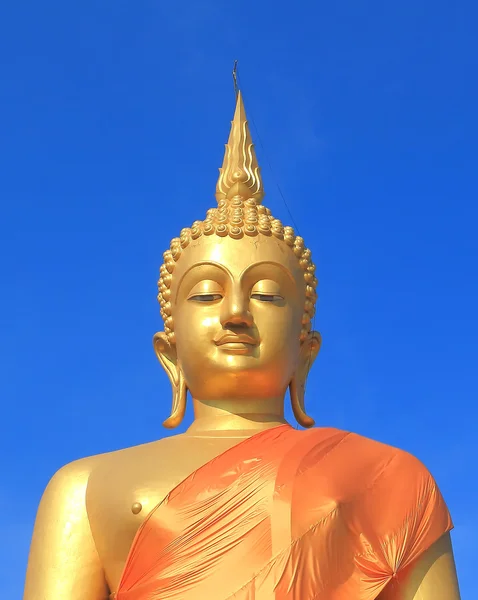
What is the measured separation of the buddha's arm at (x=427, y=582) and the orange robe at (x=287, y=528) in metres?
0.10

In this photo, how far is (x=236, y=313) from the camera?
7.55 meters

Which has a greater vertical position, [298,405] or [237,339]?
[237,339]

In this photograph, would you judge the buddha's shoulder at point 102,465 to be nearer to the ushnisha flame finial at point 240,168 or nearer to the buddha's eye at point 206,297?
the buddha's eye at point 206,297

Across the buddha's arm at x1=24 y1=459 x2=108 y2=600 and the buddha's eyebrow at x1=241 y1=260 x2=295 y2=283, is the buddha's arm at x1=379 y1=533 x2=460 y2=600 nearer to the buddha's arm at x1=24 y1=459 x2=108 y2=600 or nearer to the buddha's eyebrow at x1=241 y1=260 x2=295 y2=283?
the buddha's arm at x1=24 y1=459 x2=108 y2=600

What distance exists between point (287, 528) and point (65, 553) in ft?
5.02

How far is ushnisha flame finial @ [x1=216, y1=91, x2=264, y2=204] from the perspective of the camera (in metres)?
8.65

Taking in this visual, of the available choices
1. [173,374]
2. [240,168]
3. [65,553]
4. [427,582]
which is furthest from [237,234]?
[427,582]

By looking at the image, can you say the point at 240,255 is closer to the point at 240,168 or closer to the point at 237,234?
the point at 237,234

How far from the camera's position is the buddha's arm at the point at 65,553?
280 inches

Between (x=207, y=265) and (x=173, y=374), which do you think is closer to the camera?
(x=207, y=265)

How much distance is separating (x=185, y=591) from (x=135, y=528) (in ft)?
2.02

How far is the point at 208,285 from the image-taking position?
7.86 meters

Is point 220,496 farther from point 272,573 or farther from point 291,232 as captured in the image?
point 291,232

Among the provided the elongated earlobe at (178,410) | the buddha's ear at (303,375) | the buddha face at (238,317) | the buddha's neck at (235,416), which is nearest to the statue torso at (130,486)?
the buddha's neck at (235,416)
